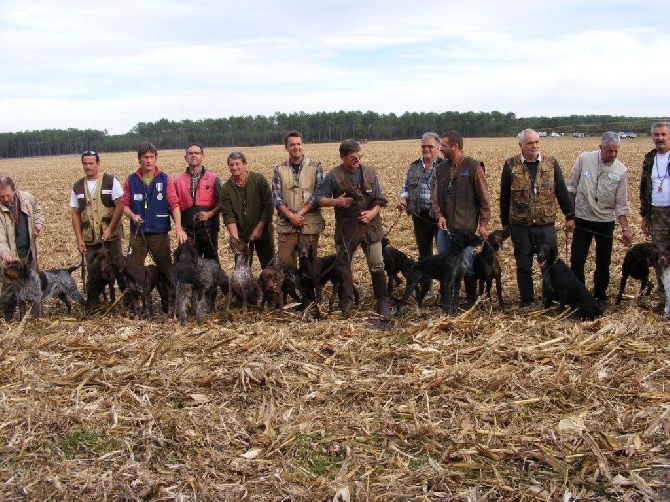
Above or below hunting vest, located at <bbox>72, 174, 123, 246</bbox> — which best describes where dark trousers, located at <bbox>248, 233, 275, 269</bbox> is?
below

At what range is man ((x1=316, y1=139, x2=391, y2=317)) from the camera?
8.65 meters

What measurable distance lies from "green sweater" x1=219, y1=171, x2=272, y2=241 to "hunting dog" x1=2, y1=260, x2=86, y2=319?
2.50 m

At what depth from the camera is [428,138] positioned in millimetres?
9609

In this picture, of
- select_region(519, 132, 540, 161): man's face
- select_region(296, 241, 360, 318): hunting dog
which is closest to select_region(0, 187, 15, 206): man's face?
select_region(296, 241, 360, 318): hunting dog

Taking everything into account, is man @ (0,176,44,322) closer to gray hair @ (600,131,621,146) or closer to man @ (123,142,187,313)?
man @ (123,142,187,313)

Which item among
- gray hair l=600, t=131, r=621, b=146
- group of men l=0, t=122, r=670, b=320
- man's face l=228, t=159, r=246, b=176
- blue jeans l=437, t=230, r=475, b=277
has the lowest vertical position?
blue jeans l=437, t=230, r=475, b=277

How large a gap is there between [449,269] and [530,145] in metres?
1.88

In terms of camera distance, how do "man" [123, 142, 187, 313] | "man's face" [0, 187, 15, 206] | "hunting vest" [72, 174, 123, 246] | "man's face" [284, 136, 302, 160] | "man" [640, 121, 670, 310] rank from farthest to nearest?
"hunting vest" [72, 174, 123, 246]
"man" [123, 142, 187, 313]
"man's face" [0, 187, 15, 206]
"man's face" [284, 136, 302, 160]
"man" [640, 121, 670, 310]

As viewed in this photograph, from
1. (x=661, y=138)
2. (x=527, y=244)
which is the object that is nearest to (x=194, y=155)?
(x=527, y=244)

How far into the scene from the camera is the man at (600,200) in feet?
29.0

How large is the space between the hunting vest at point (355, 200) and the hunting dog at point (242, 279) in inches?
53.0

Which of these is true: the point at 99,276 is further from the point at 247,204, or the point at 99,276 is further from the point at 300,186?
the point at 300,186

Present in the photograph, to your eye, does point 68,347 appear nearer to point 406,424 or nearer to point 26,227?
point 26,227

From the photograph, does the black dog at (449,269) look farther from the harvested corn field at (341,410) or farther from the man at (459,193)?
the harvested corn field at (341,410)
